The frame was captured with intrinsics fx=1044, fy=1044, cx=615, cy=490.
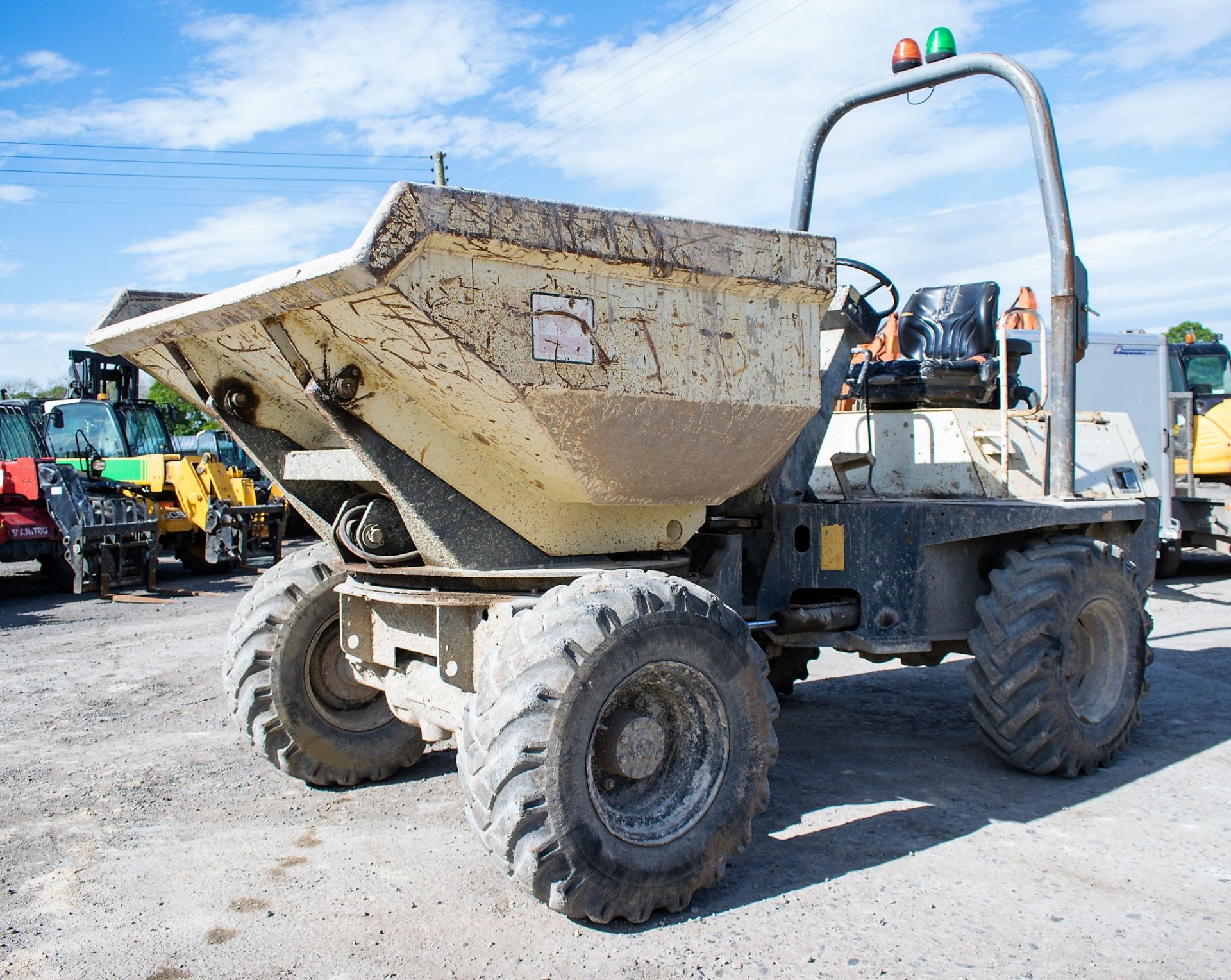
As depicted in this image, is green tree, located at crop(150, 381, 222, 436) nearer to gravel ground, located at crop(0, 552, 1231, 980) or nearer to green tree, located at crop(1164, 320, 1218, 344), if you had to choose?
gravel ground, located at crop(0, 552, 1231, 980)

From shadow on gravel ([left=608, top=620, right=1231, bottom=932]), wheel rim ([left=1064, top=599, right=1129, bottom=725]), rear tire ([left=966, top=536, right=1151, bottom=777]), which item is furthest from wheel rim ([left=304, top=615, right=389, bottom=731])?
wheel rim ([left=1064, top=599, right=1129, bottom=725])

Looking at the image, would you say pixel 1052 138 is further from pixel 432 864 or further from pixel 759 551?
pixel 432 864

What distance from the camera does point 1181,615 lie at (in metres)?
9.24

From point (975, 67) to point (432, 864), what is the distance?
Result: 4.44m

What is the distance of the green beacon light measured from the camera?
5.30m

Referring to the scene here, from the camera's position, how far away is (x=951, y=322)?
6484mm

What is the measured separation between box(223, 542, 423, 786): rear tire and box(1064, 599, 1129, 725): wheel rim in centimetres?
313

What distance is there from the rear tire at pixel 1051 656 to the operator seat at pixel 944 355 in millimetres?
1060

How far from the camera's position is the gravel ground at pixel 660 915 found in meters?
2.99

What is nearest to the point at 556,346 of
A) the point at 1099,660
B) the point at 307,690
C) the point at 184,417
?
the point at 307,690

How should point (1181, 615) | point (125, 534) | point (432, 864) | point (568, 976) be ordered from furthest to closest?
point (125, 534) → point (1181, 615) → point (432, 864) → point (568, 976)

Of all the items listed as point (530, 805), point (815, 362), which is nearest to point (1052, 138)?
point (815, 362)

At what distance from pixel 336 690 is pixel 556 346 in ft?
7.29

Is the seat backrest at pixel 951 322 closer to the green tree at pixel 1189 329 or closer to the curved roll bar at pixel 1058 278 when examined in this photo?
the curved roll bar at pixel 1058 278
